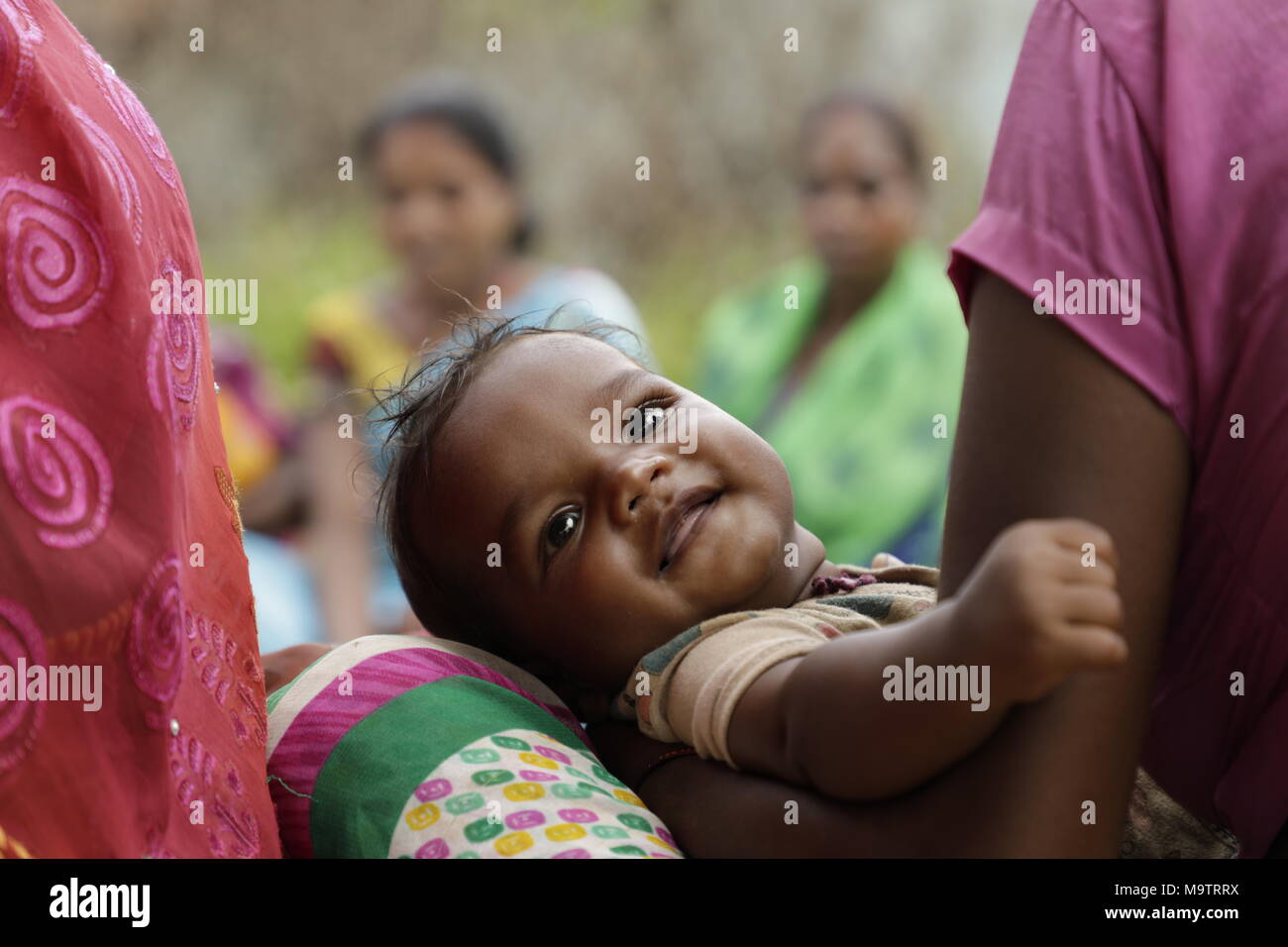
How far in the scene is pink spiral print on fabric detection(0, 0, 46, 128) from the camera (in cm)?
99

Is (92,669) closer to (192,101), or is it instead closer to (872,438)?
(872,438)

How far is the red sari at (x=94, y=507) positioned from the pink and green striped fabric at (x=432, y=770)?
99 millimetres

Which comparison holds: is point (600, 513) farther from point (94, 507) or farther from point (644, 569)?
point (94, 507)

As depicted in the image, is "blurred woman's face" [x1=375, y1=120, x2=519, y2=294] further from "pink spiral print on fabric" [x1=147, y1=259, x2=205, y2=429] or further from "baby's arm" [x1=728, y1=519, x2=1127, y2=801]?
"baby's arm" [x1=728, y1=519, x2=1127, y2=801]

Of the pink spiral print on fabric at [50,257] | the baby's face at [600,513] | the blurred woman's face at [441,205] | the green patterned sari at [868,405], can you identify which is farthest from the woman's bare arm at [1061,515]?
the blurred woman's face at [441,205]

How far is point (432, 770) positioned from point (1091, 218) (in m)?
0.69

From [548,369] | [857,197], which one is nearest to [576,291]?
[857,197]

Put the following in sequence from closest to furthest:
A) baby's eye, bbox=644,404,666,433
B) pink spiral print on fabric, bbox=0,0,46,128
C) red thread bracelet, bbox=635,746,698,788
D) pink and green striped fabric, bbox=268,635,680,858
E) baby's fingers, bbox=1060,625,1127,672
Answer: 1. baby's fingers, bbox=1060,625,1127,672
2. pink spiral print on fabric, bbox=0,0,46,128
3. pink and green striped fabric, bbox=268,635,680,858
4. red thread bracelet, bbox=635,746,698,788
5. baby's eye, bbox=644,404,666,433

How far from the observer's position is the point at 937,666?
0.95m

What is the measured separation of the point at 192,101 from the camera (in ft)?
27.6

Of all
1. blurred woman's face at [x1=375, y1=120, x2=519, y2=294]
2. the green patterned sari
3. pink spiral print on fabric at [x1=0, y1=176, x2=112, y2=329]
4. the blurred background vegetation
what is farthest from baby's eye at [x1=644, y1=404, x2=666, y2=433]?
the blurred background vegetation

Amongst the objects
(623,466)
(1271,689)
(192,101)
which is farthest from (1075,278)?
(192,101)

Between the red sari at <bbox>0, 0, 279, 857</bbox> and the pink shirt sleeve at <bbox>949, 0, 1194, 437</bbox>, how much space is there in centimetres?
62

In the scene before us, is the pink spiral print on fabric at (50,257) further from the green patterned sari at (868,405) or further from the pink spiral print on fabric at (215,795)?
the green patterned sari at (868,405)
